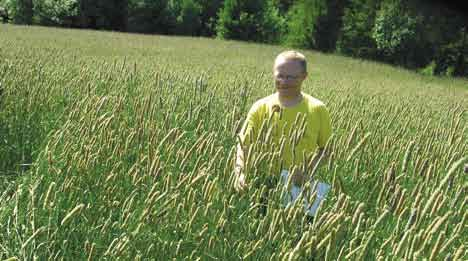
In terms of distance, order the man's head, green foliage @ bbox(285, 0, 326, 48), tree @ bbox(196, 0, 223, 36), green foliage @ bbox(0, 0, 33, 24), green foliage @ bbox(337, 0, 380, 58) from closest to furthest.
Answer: the man's head
green foliage @ bbox(337, 0, 380, 58)
green foliage @ bbox(285, 0, 326, 48)
green foliage @ bbox(0, 0, 33, 24)
tree @ bbox(196, 0, 223, 36)

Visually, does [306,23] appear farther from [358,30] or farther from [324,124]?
[324,124]

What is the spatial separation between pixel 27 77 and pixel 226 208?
2810mm

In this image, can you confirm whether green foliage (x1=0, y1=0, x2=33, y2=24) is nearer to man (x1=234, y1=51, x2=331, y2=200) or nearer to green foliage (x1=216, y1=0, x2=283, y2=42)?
green foliage (x1=216, y1=0, x2=283, y2=42)

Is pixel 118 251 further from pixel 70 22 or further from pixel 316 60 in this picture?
pixel 70 22

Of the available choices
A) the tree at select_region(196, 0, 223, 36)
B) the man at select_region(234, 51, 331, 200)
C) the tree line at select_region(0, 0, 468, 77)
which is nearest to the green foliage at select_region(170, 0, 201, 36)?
the tree line at select_region(0, 0, 468, 77)

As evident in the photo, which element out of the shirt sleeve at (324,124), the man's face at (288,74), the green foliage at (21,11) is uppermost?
the green foliage at (21,11)

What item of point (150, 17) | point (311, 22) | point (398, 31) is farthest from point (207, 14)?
point (398, 31)

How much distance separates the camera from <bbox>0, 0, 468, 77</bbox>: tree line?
69.1ft

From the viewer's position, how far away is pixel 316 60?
19.4m

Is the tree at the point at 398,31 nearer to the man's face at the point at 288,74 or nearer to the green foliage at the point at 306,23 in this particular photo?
the green foliage at the point at 306,23

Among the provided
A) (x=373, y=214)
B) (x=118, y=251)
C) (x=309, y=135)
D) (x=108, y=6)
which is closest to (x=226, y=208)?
(x=118, y=251)

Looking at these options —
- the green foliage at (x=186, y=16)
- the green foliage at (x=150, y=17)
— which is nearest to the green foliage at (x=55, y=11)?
the green foliage at (x=150, y=17)

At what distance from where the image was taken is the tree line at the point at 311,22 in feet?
69.1

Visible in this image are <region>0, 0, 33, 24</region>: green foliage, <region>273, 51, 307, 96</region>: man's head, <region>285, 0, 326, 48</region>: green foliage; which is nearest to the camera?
<region>273, 51, 307, 96</region>: man's head
